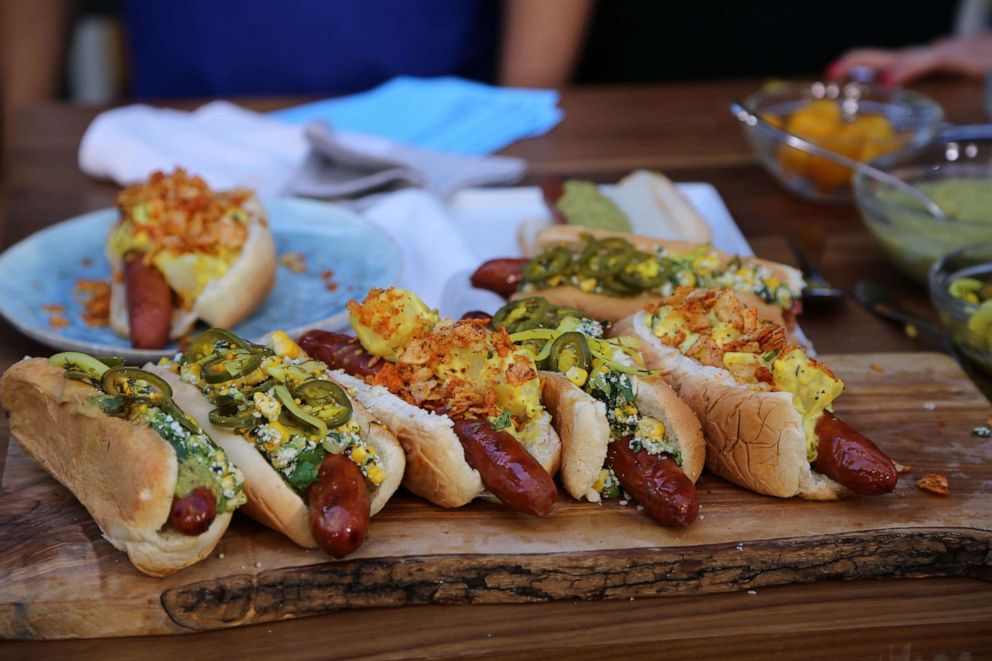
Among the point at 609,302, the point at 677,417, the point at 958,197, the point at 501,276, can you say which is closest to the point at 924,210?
the point at 958,197

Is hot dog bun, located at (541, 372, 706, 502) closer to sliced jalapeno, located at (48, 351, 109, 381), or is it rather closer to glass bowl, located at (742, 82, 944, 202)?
sliced jalapeno, located at (48, 351, 109, 381)

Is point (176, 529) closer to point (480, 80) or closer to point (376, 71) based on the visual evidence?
point (376, 71)

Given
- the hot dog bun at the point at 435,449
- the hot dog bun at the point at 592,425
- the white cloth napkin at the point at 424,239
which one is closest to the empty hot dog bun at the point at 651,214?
the white cloth napkin at the point at 424,239

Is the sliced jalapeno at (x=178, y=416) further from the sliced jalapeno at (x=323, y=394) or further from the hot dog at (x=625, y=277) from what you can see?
the hot dog at (x=625, y=277)

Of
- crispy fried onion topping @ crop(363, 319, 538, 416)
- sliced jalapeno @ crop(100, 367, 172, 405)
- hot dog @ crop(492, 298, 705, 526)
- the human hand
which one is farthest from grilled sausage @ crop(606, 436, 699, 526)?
the human hand

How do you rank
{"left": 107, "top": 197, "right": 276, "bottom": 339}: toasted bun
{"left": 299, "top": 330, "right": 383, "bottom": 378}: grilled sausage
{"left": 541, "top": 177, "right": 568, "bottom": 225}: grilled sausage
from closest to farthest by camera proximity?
{"left": 299, "top": 330, "right": 383, "bottom": 378}: grilled sausage
{"left": 107, "top": 197, "right": 276, "bottom": 339}: toasted bun
{"left": 541, "top": 177, "right": 568, "bottom": 225}: grilled sausage

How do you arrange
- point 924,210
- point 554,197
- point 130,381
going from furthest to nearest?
point 554,197 < point 924,210 < point 130,381

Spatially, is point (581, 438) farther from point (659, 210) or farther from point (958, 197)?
point (958, 197)
